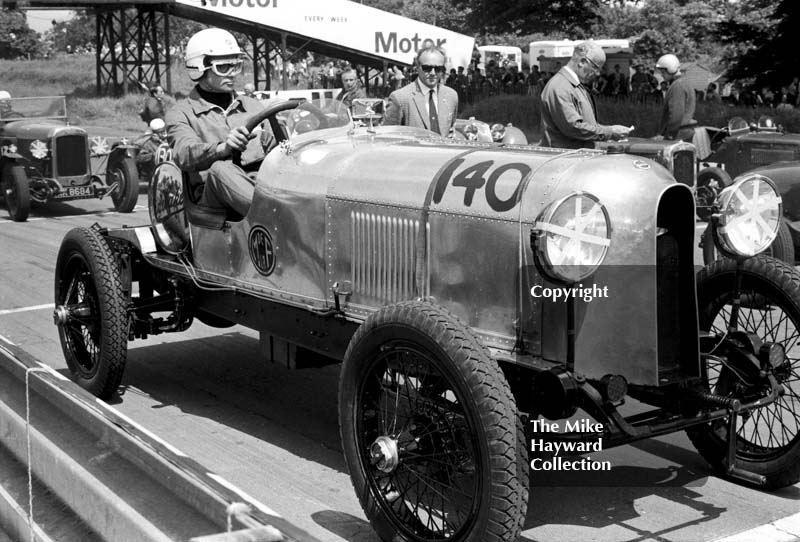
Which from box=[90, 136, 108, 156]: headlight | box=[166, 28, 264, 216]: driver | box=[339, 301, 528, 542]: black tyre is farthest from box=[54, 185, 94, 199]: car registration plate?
box=[339, 301, 528, 542]: black tyre

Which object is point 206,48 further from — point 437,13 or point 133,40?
point 437,13

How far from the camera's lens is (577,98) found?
7.37 metres

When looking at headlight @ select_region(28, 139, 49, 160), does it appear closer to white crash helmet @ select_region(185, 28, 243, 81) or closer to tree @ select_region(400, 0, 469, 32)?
white crash helmet @ select_region(185, 28, 243, 81)

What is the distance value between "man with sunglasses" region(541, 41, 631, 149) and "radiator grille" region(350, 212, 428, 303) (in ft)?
9.96

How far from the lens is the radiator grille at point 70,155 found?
15008 mm

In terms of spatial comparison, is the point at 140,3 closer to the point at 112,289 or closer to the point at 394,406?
the point at 112,289

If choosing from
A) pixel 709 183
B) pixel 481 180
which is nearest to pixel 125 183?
pixel 709 183

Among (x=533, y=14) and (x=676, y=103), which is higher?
(x=533, y=14)

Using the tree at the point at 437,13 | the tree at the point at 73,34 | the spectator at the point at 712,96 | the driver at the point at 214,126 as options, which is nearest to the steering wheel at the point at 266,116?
the driver at the point at 214,126

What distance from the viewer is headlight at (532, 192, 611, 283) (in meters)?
3.65

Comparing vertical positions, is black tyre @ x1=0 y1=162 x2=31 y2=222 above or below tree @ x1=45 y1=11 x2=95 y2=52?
below

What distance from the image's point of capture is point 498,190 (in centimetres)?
412

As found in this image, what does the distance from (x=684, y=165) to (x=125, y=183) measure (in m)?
8.05

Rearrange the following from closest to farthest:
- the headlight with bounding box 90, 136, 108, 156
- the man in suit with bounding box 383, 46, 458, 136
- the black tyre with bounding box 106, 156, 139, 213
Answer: the man in suit with bounding box 383, 46, 458, 136 < the black tyre with bounding box 106, 156, 139, 213 < the headlight with bounding box 90, 136, 108, 156
